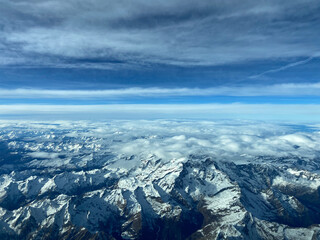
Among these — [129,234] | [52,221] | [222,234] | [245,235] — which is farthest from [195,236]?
[52,221]

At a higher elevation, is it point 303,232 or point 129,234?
point 303,232

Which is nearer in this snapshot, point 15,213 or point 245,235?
Result: point 245,235

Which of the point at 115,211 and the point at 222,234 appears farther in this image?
the point at 115,211

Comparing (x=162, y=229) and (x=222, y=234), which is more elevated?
(x=222, y=234)


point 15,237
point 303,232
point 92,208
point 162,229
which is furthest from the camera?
point 92,208

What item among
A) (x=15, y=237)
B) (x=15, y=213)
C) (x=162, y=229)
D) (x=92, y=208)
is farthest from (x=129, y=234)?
(x=15, y=213)

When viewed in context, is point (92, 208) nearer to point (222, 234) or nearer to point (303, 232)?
point (222, 234)

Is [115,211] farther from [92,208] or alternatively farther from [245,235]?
[245,235]

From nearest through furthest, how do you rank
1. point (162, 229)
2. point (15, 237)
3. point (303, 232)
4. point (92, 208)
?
point (303, 232)
point (15, 237)
point (162, 229)
point (92, 208)
